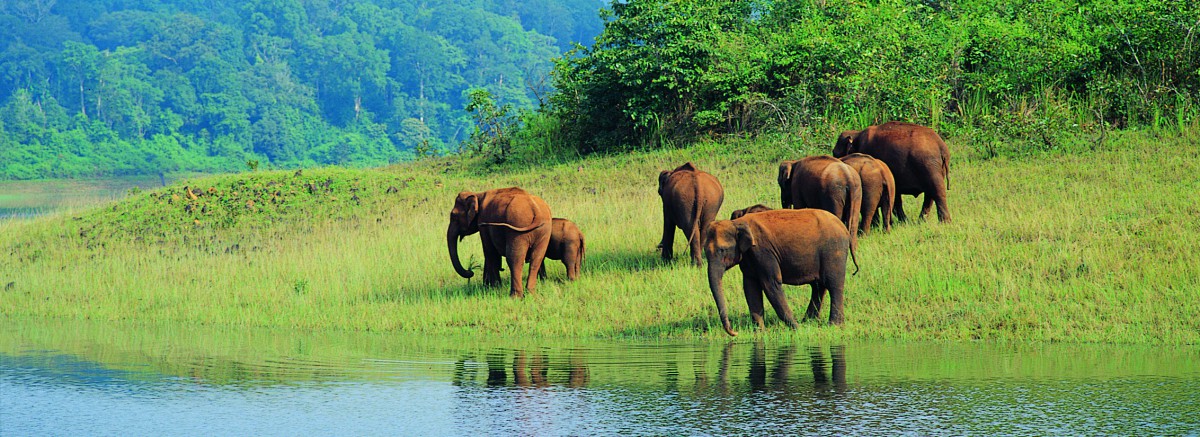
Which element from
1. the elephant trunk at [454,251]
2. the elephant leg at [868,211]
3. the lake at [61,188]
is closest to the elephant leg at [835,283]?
the elephant leg at [868,211]

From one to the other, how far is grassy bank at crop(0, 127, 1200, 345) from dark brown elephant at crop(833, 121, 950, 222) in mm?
539

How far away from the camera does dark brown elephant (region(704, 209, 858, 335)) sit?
1184 cm

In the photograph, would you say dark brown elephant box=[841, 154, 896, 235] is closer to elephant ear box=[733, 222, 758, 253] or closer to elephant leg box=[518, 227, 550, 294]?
elephant leg box=[518, 227, 550, 294]

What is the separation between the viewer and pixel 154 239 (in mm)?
23234

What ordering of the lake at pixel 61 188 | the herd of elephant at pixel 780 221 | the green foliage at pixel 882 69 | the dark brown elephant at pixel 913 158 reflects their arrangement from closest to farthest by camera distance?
the herd of elephant at pixel 780 221 → the dark brown elephant at pixel 913 158 → the green foliage at pixel 882 69 → the lake at pixel 61 188

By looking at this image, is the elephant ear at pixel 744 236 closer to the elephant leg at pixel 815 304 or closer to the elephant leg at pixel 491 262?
the elephant leg at pixel 815 304

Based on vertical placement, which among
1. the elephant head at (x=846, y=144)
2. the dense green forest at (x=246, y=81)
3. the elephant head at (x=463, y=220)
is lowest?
the elephant head at (x=463, y=220)

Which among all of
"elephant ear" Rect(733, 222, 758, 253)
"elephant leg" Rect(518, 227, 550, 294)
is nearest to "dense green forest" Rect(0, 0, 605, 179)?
"elephant leg" Rect(518, 227, 550, 294)

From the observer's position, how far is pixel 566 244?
15.7 meters

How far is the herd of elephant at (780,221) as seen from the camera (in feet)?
39.3

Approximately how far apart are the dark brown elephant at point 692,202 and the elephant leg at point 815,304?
9.81 feet

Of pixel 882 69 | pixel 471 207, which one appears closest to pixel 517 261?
pixel 471 207

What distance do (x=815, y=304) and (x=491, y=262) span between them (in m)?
4.46

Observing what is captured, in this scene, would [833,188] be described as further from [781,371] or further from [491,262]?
[781,371]
